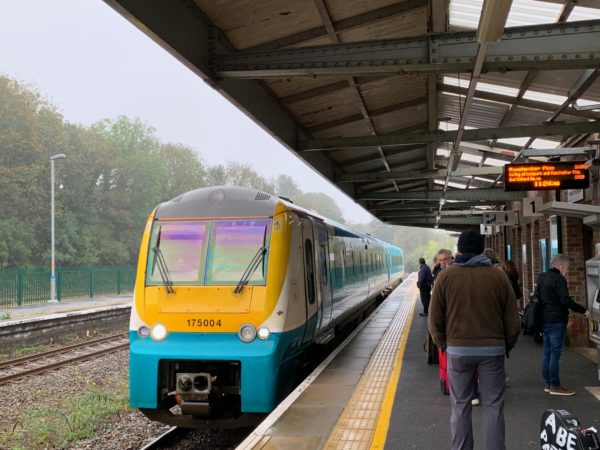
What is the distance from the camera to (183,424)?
6344 millimetres

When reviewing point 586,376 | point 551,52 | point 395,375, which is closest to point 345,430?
point 395,375

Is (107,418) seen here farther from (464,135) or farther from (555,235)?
(555,235)

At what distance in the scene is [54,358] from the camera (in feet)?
46.1

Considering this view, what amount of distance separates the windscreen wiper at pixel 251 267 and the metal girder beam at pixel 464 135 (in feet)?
15.0

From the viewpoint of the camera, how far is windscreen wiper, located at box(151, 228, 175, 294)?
669 cm

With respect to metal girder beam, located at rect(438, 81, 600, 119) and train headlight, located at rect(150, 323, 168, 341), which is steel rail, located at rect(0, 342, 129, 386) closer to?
train headlight, located at rect(150, 323, 168, 341)

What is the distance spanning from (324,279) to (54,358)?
8.46m

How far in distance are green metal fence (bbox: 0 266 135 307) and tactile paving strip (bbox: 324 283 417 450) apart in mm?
19726

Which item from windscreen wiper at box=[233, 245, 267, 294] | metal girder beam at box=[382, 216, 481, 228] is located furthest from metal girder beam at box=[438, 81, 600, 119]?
metal girder beam at box=[382, 216, 481, 228]

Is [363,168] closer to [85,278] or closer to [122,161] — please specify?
[85,278]

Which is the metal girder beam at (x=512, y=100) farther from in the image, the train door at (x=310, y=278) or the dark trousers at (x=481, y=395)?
the dark trousers at (x=481, y=395)

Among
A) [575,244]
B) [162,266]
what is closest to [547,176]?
[575,244]

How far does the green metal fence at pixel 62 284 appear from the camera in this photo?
25062mm

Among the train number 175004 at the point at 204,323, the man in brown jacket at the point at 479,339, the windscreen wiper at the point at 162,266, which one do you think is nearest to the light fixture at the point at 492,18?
the man in brown jacket at the point at 479,339
